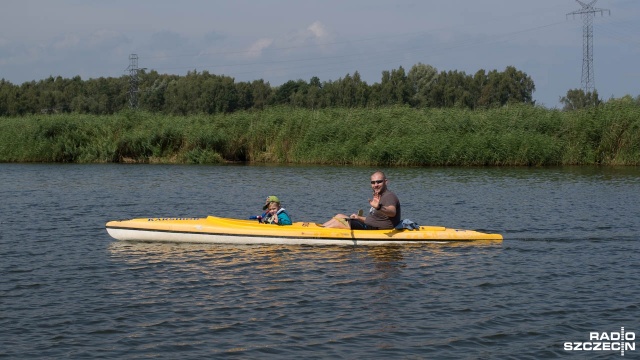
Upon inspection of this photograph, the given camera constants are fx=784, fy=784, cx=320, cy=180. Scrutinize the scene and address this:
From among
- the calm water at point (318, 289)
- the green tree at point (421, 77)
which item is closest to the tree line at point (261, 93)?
the green tree at point (421, 77)

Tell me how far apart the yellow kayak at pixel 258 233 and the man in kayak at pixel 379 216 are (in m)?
0.19

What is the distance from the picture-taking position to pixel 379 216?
1555 centimetres

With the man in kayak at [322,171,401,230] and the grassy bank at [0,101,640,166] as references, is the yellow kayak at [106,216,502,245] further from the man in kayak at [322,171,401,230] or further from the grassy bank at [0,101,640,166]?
the grassy bank at [0,101,640,166]

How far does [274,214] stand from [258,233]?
57 centimetres

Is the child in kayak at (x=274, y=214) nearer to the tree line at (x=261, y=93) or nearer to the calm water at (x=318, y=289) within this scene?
the calm water at (x=318, y=289)

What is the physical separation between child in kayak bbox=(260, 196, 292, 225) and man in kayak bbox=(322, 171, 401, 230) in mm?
871

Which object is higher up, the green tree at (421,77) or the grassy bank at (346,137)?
the green tree at (421,77)

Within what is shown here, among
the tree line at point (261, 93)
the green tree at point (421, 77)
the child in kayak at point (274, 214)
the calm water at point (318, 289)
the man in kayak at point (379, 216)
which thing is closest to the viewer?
the calm water at point (318, 289)

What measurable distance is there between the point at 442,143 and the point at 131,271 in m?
26.0

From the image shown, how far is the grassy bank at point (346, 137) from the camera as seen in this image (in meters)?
37.4

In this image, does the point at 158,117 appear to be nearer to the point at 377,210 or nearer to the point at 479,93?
the point at 377,210

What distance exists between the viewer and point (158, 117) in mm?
43625

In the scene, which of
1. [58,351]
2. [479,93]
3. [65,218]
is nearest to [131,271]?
[58,351]

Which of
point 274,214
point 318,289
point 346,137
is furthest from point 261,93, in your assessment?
point 318,289
